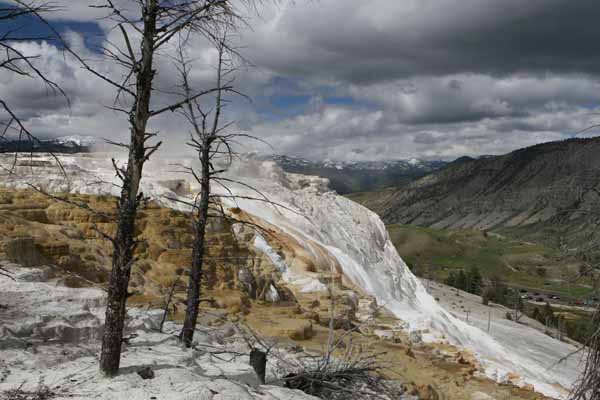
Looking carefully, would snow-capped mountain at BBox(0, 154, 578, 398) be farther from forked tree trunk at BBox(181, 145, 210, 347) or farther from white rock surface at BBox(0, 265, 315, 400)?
white rock surface at BBox(0, 265, 315, 400)

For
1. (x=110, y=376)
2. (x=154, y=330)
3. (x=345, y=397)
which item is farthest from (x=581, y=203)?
(x=154, y=330)

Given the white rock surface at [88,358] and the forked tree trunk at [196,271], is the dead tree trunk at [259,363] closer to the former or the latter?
the white rock surface at [88,358]

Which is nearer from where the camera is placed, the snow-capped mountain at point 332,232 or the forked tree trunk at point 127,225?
the forked tree trunk at point 127,225

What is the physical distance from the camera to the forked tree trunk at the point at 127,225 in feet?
22.5

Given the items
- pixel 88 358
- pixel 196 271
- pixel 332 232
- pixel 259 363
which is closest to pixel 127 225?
pixel 88 358

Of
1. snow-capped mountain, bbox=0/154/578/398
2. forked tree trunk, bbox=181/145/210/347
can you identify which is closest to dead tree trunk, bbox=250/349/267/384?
forked tree trunk, bbox=181/145/210/347

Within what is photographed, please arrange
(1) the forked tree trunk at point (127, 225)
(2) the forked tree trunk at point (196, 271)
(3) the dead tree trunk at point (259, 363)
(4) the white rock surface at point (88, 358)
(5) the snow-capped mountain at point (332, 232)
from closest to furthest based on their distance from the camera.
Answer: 1. (4) the white rock surface at point (88, 358)
2. (1) the forked tree trunk at point (127, 225)
3. (3) the dead tree trunk at point (259, 363)
4. (2) the forked tree trunk at point (196, 271)
5. (5) the snow-capped mountain at point (332, 232)

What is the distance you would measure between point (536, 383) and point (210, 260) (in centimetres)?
1476

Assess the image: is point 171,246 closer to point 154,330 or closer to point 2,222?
point 2,222

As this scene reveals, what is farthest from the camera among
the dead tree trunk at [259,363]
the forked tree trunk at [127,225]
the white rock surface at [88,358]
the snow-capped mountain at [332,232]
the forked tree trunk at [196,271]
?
the snow-capped mountain at [332,232]

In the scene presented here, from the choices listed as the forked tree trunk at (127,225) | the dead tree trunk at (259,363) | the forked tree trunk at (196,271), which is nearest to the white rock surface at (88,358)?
the dead tree trunk at (259,363)

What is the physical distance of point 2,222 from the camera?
14727mm

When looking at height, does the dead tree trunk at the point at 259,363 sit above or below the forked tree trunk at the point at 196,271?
below

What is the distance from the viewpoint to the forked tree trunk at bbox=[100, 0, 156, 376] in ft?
22.5
